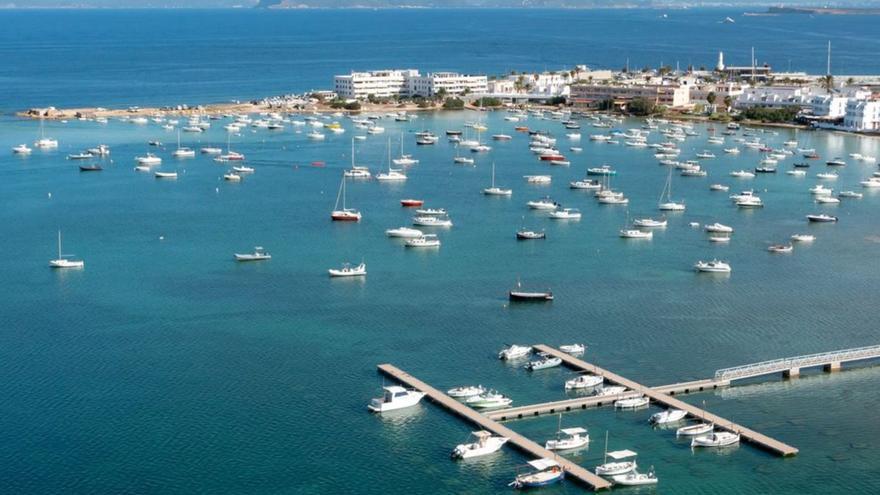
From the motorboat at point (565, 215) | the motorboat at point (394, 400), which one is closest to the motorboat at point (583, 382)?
the motorboat at point (394, 400)

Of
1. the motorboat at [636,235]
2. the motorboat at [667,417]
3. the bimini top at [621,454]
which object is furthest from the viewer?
the motorboat at [636,235]

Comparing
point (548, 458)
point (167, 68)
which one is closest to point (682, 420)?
point (548, 458)

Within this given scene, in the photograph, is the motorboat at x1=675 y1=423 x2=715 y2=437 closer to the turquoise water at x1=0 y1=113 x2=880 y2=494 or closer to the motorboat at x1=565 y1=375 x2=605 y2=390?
the turquoise water at x1=0 y1=113 x2=880 y2=494

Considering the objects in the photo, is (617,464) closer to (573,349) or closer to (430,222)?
(573,349)

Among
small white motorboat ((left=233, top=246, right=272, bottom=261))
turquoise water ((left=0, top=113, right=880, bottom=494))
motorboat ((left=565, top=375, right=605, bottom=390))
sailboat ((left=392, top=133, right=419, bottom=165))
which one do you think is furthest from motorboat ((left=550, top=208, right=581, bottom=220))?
motorboat ((left=565, top=375, right=605, bottom=390))

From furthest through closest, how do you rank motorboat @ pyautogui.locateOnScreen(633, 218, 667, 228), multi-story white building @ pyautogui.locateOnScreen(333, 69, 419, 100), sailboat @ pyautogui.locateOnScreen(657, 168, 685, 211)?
multi-story white building @ pyautogui.locateOnScreen(333, 69, 419, 100), sailboat @ pyautogui.locateOnScreen(657, 168, 685, 211), motorboat @ pyautogui.locateOnScreen(633, 218, 667, 228)

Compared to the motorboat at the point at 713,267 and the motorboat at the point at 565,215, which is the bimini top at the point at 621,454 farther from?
the motorboat at the point at 565,215
